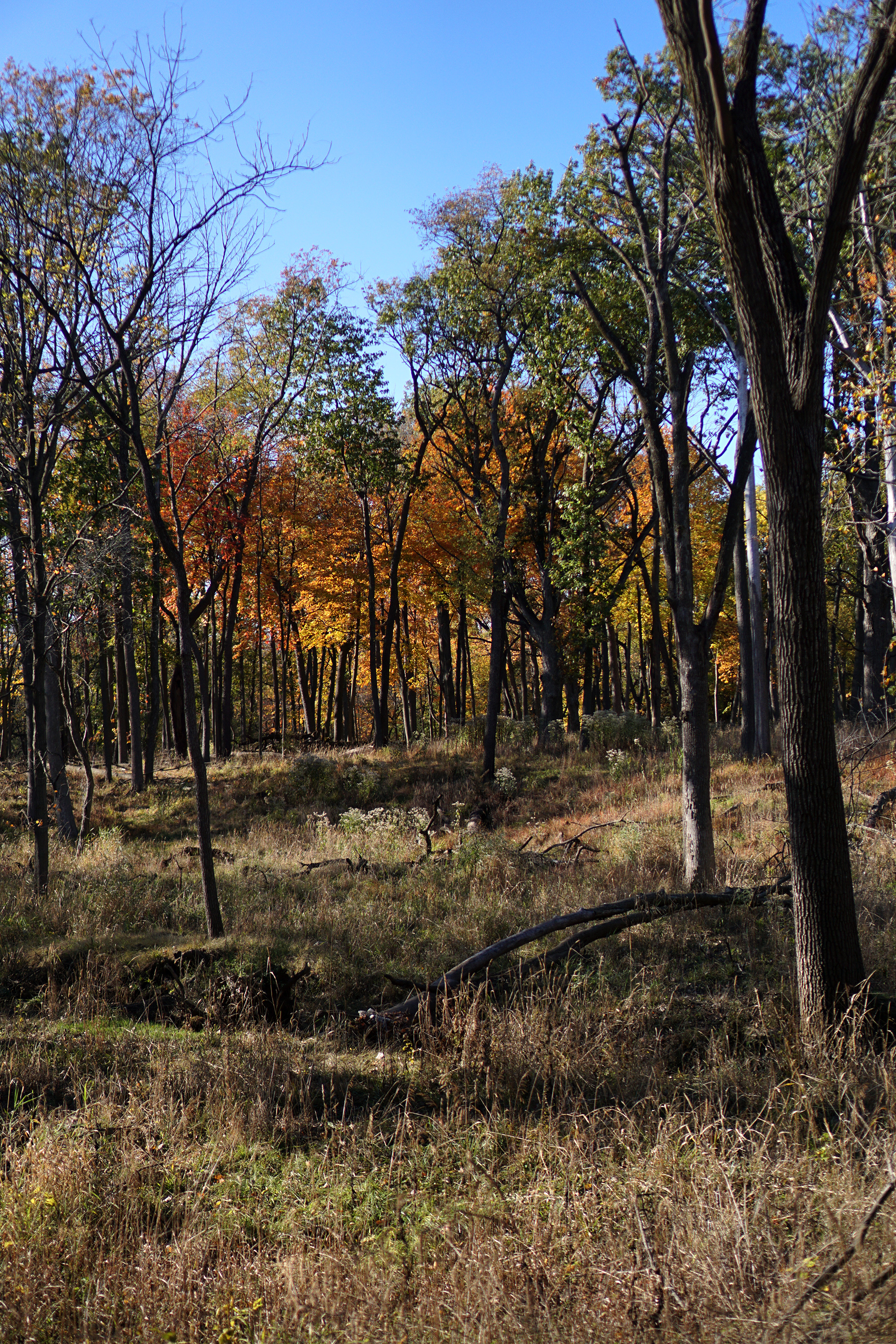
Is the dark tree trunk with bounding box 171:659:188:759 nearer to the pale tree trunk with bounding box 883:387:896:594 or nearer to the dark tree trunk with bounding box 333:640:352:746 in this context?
the dark tree trunk with bounding box 333:640:352:746

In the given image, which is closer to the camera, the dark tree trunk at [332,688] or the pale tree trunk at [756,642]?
the pale tree trunk at [756,642]

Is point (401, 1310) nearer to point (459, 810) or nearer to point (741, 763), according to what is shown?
point (459, 810)

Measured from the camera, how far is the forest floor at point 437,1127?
2.78m

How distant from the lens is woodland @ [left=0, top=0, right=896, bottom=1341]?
3.03 meters

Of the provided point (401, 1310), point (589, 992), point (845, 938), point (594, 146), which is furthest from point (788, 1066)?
point (594, 146)

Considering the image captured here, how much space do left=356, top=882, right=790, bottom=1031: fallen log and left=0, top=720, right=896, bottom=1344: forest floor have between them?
0.14 meters

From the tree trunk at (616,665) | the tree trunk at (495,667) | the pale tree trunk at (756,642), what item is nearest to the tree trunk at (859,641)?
the pale tree trunk at (756,642)

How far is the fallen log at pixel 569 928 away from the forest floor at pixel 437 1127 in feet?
0.45

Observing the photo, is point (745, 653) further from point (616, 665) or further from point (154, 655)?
point (154, 655)

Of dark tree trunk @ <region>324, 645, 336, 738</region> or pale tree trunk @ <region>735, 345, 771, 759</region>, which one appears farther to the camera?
dark tree trunk @ <region>324, 645, 336, 738</region>

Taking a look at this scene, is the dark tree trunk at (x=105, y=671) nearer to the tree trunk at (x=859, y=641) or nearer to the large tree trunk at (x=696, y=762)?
the large tree trunk at (x=696, y=762)

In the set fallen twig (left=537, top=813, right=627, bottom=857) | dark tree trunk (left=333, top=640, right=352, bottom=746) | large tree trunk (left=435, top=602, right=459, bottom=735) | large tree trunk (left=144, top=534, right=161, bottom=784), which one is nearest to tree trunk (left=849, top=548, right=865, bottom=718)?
large tree trunk (left=435, top=602, right=459, bottom=735)

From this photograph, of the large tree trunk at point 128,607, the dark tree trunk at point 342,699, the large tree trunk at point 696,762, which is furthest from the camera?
the dark tree trunk at point 342,699

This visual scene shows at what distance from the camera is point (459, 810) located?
48.1 ft
